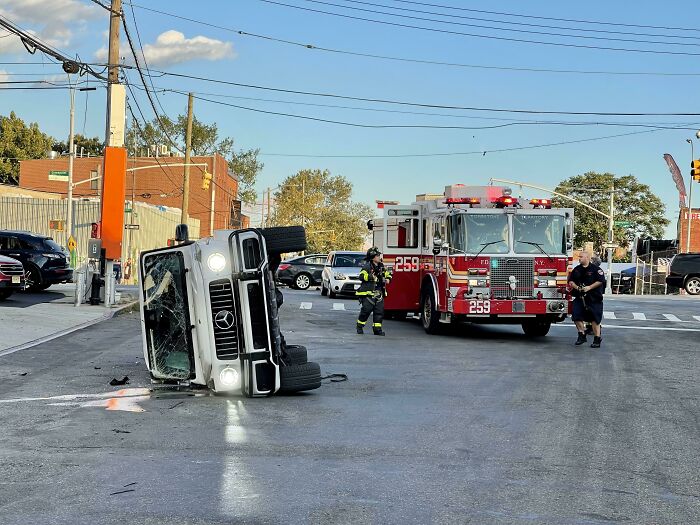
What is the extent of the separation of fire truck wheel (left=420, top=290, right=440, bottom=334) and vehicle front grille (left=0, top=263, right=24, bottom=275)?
9.75 metres

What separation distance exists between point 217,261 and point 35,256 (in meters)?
18.7

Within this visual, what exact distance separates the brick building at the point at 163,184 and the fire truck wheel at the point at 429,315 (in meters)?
58.2

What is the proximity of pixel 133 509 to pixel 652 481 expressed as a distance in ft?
11.7

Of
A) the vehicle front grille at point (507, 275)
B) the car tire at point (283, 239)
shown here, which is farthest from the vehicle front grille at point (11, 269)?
the car tire at point (283, 239)

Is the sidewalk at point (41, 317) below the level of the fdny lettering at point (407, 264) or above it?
below

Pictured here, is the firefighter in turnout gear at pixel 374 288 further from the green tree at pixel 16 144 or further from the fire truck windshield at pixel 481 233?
the green tree at pixel 16 144

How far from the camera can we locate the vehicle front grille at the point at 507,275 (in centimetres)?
1875

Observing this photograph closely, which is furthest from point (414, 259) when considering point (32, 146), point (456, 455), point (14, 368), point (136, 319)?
point (32, 146)

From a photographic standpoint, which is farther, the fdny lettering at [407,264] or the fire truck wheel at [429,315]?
the fdny lettering at [407,264]

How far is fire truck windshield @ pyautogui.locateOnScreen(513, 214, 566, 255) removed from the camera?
18.9 m

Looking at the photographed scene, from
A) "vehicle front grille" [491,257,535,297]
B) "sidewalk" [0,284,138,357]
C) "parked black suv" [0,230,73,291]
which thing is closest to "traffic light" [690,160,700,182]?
"vehicle front grille" [491,257,535,297]

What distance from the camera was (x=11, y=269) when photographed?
76.1 feet

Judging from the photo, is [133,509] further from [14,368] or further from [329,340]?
[329,340]

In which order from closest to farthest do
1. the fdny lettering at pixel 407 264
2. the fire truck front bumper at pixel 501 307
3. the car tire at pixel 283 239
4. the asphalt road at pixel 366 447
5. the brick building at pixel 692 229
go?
the asphalt road at pixel 366 447, the car tire at pixel 283 239, the fire truck front bumper at pixel 501 307, the fdny lettering at pixel 407 264, the brick building at pixel 692 229
